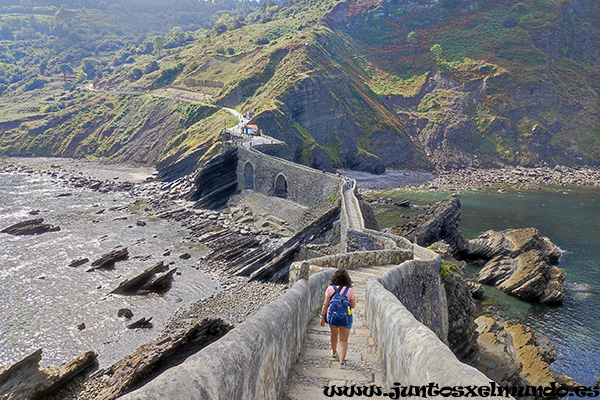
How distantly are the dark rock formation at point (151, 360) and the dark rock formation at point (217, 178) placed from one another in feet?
98.4

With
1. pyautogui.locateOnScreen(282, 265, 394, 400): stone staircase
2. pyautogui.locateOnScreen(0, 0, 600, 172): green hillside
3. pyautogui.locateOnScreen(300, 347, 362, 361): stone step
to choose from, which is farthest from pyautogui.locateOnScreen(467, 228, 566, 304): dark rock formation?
pyautogui.locateOnScreen(300, 347, 362, 361): stone step

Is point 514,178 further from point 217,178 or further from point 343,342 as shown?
point 343,342

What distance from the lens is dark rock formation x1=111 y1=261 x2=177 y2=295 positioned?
27594mm

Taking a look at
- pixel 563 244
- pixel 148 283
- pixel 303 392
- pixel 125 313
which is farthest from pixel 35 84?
pixel 303 392

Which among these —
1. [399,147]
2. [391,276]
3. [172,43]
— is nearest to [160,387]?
[391,276]

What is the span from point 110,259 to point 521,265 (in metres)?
32.0

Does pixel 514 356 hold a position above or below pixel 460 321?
below

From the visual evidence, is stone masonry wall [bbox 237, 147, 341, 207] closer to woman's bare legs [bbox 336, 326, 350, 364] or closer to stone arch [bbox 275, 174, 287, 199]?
stone arch [bbox 275, 174, 287, 199]

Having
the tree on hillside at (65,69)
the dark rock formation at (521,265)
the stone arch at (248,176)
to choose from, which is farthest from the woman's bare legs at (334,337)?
the tree on hillside at (65,69)

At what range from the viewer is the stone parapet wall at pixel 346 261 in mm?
10867

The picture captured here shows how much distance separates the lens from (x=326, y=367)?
6.43 m

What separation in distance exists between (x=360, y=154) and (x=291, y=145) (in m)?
17.9

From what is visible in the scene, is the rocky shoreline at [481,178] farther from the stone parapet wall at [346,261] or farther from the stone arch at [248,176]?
the stone parapet wall at [346,261]

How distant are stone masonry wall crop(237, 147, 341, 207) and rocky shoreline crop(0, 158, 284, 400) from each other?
5.24 meters
